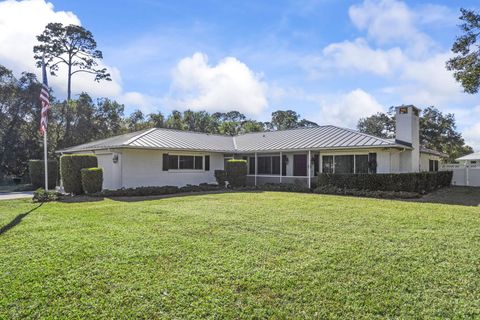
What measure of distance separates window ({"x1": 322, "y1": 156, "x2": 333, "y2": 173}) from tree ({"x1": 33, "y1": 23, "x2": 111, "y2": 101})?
2377 centimetres

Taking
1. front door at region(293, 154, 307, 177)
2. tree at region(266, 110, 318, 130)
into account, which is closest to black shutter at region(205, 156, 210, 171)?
front door at region(293, 154, 307, 177)

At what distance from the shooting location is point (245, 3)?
449 inches

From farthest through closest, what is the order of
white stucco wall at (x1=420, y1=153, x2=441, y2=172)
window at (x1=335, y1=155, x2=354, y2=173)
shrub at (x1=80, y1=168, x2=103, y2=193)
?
white stucco wall at (x1=420, y1=153, x2=441, y2=172)
window at (x1=335, y1=155, x2=354, y2=173)
shrub at (x1=80, y1=168, x2=103, y2=193)

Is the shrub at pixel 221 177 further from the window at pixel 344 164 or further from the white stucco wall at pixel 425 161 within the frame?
the white stucco wall at pixel 425 161

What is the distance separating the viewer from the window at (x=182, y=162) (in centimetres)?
1883

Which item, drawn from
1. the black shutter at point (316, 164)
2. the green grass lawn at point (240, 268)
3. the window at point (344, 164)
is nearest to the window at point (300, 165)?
the black shutter at point (316, 164)

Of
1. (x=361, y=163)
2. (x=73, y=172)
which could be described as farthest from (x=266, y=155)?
(x=73, y=172)

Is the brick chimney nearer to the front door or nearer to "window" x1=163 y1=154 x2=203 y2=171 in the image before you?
the front door

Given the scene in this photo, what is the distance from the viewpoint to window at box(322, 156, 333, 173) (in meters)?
19.2

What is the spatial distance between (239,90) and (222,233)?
61.7ft

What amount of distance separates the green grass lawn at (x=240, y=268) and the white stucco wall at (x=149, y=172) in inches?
348

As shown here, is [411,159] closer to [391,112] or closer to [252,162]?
[252,162]

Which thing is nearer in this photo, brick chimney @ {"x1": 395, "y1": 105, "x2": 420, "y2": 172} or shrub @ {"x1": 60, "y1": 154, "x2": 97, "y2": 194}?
shrub @ {"x1": 60, "y1": 154, "x2": 97, "y2": 194}

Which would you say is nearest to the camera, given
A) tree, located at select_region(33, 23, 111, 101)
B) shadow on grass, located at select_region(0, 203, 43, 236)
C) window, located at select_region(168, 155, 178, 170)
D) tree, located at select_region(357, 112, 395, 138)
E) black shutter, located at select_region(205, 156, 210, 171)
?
shadow on grass, located at select_region(0, 203, 43, 236)
